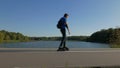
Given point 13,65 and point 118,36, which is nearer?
point 13,65

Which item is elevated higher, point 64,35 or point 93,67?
point 64,35

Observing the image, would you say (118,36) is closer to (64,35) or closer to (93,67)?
(64,35)

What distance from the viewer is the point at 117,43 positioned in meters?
21.8

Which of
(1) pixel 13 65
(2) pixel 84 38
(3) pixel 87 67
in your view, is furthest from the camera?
(2) pixel 84 38

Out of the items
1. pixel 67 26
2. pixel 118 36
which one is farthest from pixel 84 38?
pixel 67 26

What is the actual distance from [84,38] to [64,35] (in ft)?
380

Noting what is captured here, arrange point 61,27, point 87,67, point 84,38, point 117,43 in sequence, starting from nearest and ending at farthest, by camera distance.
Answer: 1. point 87,67
2. point 61,27
3. point 117,43
4. point 84,38

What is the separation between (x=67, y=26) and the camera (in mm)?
13586

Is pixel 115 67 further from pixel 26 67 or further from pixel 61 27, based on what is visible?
pixel 61 27

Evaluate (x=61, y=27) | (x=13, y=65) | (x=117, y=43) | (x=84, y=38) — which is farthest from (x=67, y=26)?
(x=84, y=38)

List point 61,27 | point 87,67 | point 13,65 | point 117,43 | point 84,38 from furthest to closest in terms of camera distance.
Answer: point 84,38 < point 117,43 < point 61,27 < point 13,65 < point 87,67

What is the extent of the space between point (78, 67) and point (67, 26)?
6.53 meters

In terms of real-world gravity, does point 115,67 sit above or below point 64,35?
below

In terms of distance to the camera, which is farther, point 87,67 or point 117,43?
point 117,43
